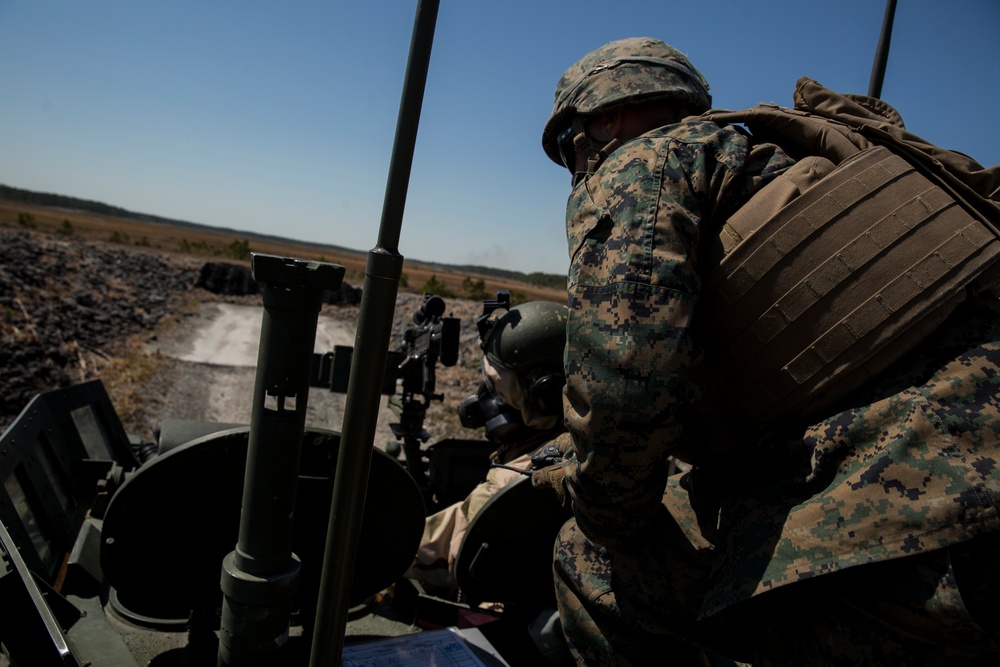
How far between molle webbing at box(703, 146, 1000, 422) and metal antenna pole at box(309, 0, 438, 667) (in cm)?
87

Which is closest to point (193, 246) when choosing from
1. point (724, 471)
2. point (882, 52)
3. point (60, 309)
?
point (60, 309)

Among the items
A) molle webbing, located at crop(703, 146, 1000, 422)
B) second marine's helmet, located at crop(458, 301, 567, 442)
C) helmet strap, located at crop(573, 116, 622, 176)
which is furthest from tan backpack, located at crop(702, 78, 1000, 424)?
second marine's helmet, located at crop(458, 301, 567, 442)

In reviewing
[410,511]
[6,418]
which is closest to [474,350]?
[6,418]

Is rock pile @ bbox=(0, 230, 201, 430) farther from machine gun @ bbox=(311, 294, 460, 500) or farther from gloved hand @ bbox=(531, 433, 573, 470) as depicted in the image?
gloved hand @ bbox=(531, 433, 573, 470)

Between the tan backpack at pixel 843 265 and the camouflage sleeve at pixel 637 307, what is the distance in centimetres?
13

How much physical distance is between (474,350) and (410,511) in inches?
549

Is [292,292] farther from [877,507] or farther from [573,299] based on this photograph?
[877,507]

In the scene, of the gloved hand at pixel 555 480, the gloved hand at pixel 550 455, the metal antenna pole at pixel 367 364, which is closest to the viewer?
the metal antenna pole at pixel 367 364

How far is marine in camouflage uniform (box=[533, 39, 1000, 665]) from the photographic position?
5.17ft

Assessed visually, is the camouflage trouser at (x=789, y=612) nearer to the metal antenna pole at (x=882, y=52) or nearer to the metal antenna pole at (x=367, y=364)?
the metal antenna pole at (x=367, y=364)

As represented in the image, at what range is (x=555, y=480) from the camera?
227 cm

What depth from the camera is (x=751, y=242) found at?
1842 millimetres

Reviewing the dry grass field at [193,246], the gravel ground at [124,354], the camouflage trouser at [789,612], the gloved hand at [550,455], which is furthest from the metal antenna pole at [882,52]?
the dry grass field at [193,246]

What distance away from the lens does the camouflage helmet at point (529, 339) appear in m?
3.89
